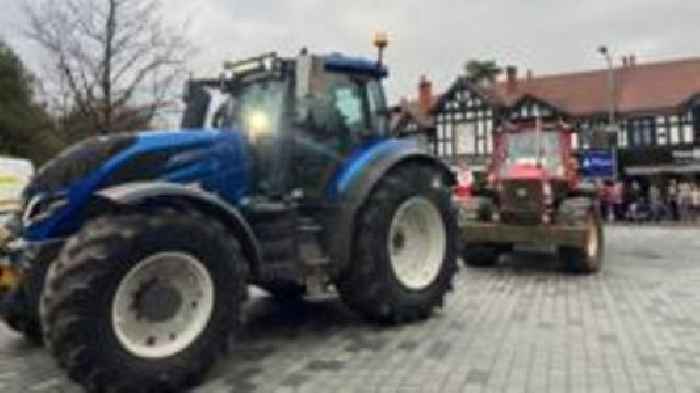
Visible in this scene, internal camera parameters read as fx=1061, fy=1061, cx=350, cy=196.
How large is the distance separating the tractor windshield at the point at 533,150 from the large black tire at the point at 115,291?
10.3 meters

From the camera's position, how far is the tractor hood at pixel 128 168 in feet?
24.8

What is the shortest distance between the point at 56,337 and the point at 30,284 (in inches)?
39.9

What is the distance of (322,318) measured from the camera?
9977 mm

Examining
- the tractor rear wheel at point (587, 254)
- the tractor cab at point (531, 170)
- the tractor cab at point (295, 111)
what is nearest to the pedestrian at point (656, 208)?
the tractor cab at point (531, 170)

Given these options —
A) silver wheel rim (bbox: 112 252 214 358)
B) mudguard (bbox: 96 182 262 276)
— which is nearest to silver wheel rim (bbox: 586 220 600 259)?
mudguard (bbox: 96 182 262 276)

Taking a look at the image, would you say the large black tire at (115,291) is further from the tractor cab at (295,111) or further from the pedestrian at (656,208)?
the pedestrian at (656,208)

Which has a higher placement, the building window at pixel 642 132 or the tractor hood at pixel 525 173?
the building window at pixel 642 132

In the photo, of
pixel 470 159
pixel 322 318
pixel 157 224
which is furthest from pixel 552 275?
pixel 470 159

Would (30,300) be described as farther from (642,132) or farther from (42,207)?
(642,132)

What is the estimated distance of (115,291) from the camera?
686 centimetres

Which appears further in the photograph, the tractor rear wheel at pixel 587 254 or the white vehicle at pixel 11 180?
the white vehicle at pixel 11 180

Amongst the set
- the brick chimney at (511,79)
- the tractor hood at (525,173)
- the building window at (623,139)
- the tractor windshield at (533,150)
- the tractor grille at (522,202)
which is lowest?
the tractor grille at (522,202)

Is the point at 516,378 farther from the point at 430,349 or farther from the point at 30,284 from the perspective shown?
the point at 30,284

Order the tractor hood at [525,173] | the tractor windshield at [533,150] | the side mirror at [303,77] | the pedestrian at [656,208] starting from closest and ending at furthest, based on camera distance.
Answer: the side mirror at [303,77], the tractor hood at [525,173], the tractor windshield at [533,150], the pedestrian at [656,208]
